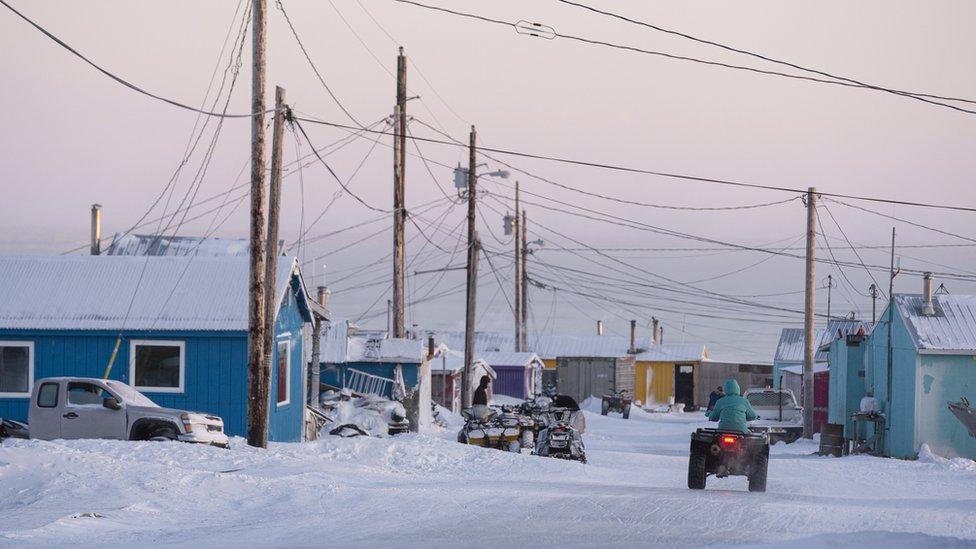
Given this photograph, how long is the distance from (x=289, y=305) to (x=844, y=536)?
18973 mm

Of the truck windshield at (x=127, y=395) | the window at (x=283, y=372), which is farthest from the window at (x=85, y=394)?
the window at (x=283, y=372)

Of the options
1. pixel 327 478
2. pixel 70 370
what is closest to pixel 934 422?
pixel 327 478

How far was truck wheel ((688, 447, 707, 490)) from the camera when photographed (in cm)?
1767

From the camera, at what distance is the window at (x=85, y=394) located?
21984 millimetres

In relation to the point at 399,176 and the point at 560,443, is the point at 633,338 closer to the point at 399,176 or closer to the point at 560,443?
the point at 399,176

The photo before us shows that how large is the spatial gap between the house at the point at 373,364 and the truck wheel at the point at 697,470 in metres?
21.7

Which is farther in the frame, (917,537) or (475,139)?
(475,139)

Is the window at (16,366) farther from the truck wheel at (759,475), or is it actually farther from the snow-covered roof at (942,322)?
the snow-covered roof at (942,322)

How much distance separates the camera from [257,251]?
2123 cm

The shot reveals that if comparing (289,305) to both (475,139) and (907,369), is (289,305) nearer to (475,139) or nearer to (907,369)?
(475,139)

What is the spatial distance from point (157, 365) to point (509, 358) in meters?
38.7

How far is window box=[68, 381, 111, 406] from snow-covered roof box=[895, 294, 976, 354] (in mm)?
19296

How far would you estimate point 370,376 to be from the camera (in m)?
40.1

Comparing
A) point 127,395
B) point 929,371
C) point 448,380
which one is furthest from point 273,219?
point 448,380
